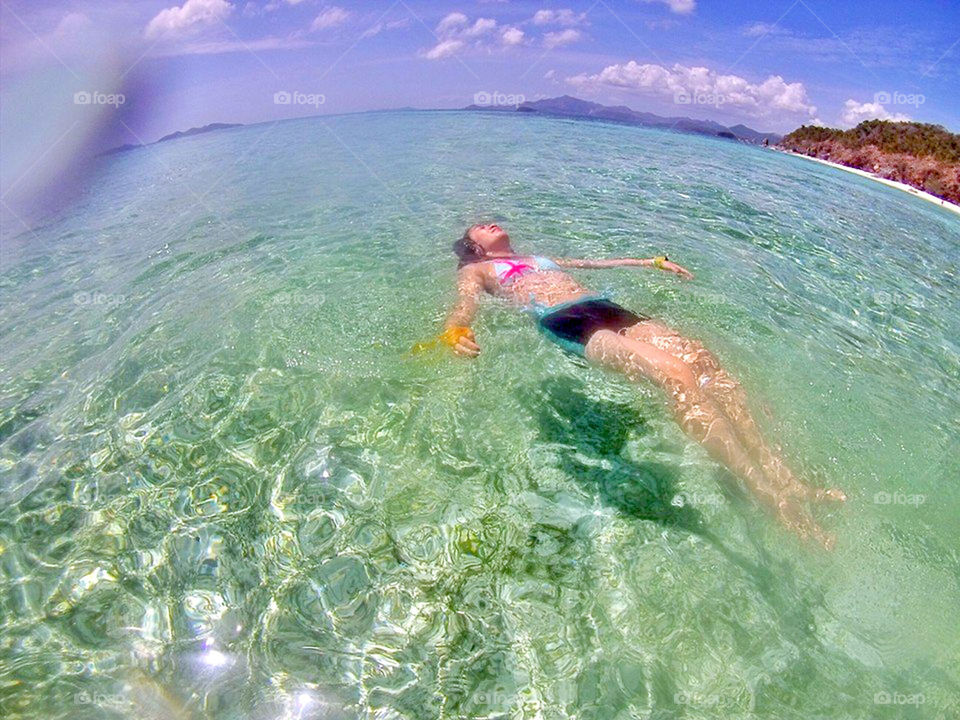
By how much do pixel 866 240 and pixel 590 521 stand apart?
11294 mm

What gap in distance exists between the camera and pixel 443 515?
9.93 ft

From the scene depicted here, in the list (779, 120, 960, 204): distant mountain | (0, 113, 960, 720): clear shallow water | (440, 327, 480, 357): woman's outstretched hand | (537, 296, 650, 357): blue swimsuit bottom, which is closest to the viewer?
(0, 113, 960, 720): clear shallow water

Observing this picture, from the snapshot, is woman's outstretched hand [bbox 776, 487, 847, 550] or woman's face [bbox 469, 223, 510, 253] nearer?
woman's outstretched hand [bbox 776, 487, 847, 550]

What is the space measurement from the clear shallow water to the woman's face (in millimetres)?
719

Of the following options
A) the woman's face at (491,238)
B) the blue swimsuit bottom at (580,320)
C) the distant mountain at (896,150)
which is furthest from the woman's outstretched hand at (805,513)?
the distant mountain at (896,150)

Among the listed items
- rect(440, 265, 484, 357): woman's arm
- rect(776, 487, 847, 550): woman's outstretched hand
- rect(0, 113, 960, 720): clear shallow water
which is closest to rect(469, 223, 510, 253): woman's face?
rect(440, 265, 484, 357): woman's arm

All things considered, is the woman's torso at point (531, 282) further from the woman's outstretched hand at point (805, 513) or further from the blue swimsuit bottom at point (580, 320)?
the woman's outstretched hand at point (805, 513)

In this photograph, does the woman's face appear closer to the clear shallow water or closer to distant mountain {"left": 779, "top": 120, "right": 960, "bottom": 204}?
the clear shallow water

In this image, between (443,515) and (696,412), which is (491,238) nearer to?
(696,412)

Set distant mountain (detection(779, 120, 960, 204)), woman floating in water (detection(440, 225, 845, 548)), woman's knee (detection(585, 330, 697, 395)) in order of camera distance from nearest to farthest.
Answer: woman floating in water (detection(440, 225, 845, 548)) → woman's knee (detection(585, 330, 697, 395)) → distant mountain (detection(779, 120, 960, 204))

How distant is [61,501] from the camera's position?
3244mm

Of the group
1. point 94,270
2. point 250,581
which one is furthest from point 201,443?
point 94,270

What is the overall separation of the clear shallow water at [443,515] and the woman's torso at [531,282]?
0.23 metres

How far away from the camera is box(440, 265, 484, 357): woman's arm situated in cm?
388
